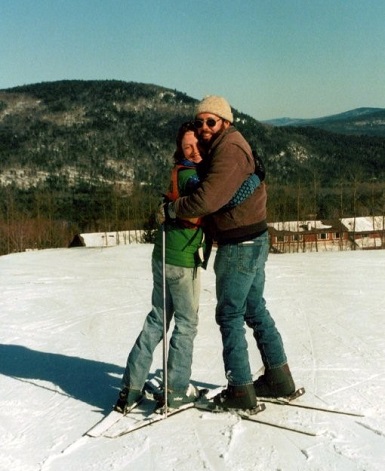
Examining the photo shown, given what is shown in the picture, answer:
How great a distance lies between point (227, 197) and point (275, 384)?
148 cm

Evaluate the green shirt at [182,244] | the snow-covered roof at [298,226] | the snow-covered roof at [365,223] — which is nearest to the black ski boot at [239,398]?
the green shirt at [182,244]

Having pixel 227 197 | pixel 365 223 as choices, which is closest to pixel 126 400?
pixel 227 197

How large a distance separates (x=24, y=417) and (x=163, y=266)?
1491mm

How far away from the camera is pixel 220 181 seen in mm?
3686

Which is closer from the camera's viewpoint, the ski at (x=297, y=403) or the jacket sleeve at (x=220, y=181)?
the jacket sleeve at (x=220, y=181)

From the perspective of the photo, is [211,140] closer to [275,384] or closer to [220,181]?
[220,181]

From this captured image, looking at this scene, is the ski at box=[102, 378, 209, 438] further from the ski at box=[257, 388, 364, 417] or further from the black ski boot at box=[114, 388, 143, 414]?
the ski at box=[257, 388, 364, 417]

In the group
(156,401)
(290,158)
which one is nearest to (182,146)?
(156,401)

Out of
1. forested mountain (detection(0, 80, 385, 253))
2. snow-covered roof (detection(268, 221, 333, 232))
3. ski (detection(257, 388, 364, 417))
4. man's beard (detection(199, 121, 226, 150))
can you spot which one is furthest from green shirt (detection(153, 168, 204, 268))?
snow-covered roof (detection(268, 221, 333, 232))

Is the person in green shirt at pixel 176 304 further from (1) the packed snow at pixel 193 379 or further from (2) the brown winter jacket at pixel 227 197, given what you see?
(1) the packed snow at pixel 193 379

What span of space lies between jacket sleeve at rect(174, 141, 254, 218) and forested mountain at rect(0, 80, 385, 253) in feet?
81.2

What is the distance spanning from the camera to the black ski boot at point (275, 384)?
4359 mm

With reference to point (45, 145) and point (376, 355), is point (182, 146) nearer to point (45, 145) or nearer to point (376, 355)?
point (376, 355)

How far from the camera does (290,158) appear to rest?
3361 inches
